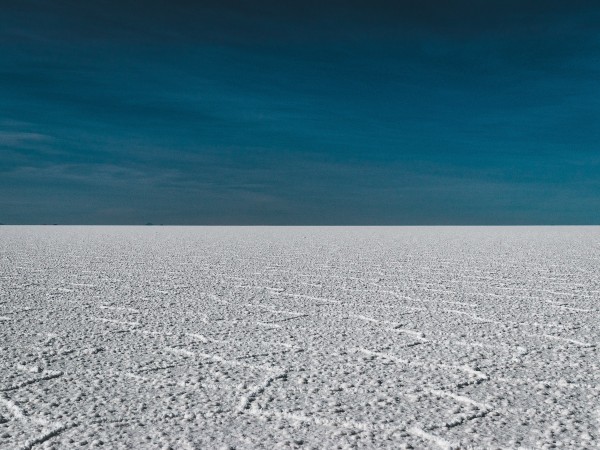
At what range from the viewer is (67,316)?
3305 millimetres

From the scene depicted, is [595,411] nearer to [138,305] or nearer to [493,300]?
[493,300]

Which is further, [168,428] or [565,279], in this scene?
[565,279]

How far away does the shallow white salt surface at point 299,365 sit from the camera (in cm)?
161

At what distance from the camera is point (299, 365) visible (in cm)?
227

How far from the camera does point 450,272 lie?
5.67 m

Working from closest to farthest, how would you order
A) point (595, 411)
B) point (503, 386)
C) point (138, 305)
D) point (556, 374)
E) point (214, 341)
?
point (595, 411) → point (503, 386) → point (556, 374) → point (214, 341) → point (138, 305)

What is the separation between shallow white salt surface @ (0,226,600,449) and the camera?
5.27ft

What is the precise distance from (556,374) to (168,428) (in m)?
1.47

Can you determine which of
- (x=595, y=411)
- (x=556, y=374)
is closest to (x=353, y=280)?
(x=556, y=374)

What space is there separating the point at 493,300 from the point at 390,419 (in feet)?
8.09

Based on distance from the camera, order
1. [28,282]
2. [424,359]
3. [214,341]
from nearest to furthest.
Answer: [424,359] → [214,341] → [28,282]

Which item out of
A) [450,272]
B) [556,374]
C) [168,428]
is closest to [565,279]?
[450,272]

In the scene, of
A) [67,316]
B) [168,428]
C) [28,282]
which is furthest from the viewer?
[28,282]

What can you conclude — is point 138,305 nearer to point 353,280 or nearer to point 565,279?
point 353,280
